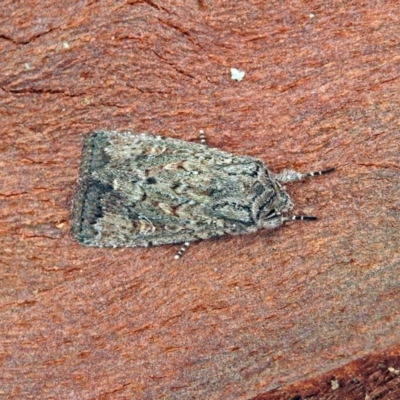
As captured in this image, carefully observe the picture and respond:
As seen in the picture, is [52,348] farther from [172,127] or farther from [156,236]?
[172,127]

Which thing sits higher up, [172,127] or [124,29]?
[124,29]

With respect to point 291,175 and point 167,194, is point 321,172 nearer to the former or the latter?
point 291,175

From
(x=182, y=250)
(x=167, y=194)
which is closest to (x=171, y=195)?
(x=167, y=194)

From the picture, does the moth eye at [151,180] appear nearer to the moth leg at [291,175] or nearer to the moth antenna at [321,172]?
the moth leg at [291,175]

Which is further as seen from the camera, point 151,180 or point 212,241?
point 212,241

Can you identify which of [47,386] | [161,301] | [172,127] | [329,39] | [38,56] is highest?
[329,39]

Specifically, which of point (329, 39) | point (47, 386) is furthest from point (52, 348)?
point (329, 39)

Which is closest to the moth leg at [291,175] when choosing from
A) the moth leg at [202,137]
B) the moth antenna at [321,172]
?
the moth antenna at [321,172]

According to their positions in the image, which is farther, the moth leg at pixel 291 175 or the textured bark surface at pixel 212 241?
the moth leg at pixel 291 175
